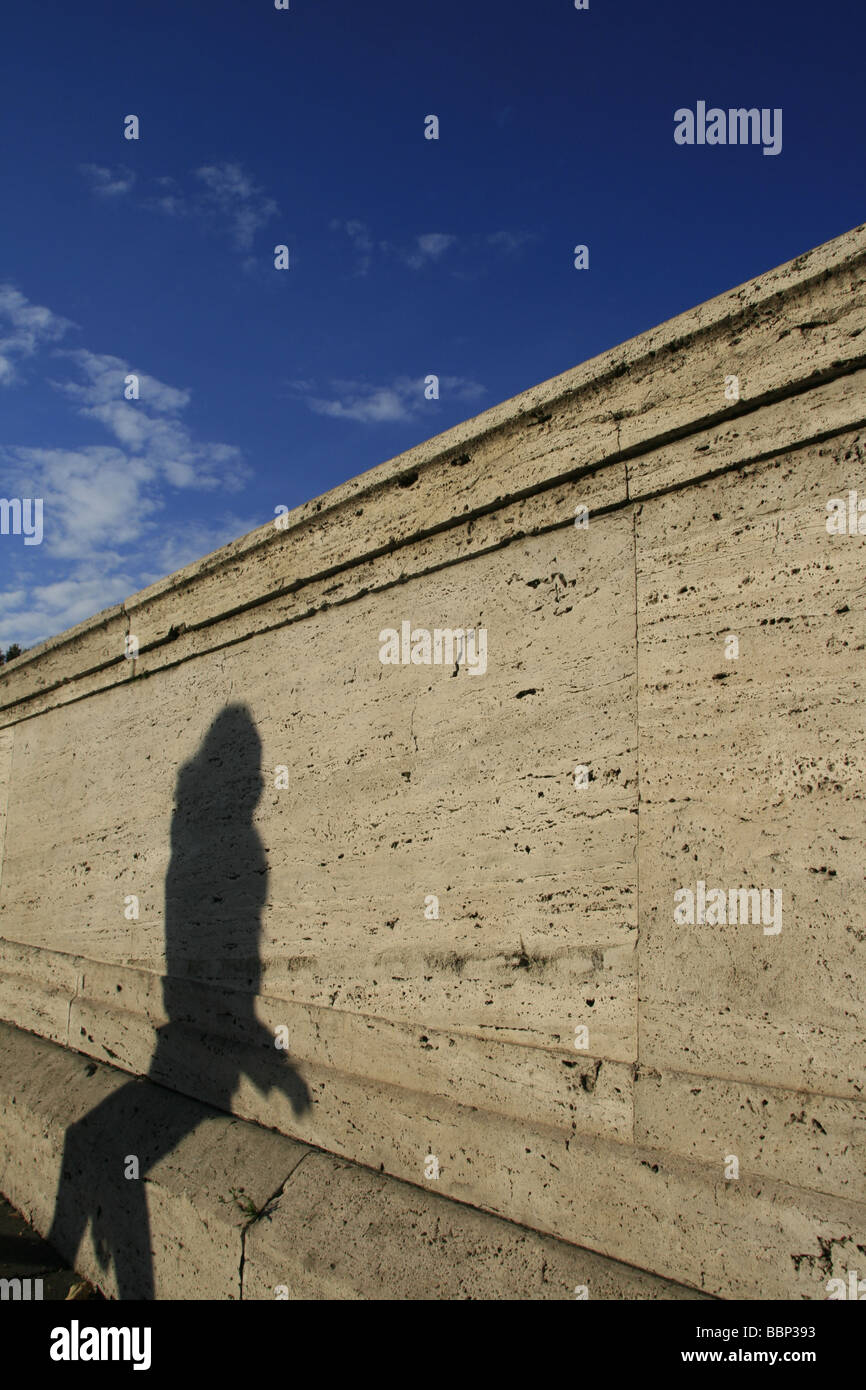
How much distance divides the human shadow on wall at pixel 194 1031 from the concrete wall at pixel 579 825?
0.02m

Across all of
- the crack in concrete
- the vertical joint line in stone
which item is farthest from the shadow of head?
the vertical joint line in stone

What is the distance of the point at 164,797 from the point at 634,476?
3.08m

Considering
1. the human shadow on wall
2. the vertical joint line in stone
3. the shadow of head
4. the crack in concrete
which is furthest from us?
the shadow of head

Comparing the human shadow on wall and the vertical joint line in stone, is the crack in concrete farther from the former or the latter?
the vertical joint line in stone

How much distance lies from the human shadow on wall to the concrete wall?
0.02 m

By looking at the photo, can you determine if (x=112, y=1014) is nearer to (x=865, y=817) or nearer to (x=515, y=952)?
(x=515, y=952)

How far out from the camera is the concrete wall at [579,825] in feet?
7.00

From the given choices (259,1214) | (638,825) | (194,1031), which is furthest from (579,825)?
(194,1031)

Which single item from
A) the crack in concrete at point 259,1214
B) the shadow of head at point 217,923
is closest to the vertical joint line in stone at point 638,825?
the crack in concrete at point 259,1214

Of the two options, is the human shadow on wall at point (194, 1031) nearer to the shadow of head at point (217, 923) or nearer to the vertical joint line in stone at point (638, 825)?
the shadow of head at point (217, 923)

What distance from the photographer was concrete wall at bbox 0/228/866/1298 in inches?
84.0

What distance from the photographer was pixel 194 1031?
Result: 12.8 ft

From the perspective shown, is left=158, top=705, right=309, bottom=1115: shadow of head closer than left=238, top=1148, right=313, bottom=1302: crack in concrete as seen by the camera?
No
